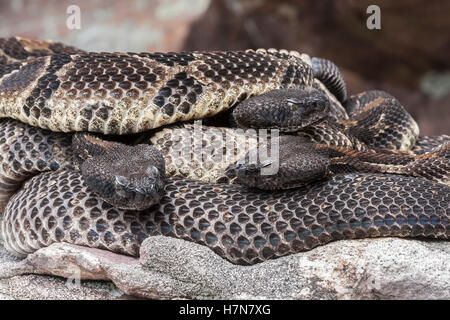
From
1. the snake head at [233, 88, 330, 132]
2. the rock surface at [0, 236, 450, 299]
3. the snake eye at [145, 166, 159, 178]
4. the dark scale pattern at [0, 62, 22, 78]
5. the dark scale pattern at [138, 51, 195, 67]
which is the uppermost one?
the dark scale pattern at [138, 51, 195, 67]

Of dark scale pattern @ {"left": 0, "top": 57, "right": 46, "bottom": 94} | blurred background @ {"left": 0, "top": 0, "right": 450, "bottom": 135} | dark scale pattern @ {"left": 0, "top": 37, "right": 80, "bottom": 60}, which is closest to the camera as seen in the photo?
→ dark scale pattern @ {"left": 0, "top": 57, "right": 46, "bottom": 94}

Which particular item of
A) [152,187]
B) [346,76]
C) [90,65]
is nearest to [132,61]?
[90,65]

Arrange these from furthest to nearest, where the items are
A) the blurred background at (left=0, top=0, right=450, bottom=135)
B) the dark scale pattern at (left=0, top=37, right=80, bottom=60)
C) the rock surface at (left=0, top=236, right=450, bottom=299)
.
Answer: the blurred background at (left=0, top=0, right=450, bottom=135)
the dark scale pattern at (left=0, top=37, right=80, bottom=60)
the rock surface at (left=0, top=236, right=450, bottom=299)

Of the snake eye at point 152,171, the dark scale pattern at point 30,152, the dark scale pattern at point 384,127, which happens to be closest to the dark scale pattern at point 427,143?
the dark scale pattern at point 384,127

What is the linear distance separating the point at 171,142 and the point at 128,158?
0.59 metres

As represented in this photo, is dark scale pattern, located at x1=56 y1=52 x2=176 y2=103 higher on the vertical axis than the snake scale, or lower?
higher

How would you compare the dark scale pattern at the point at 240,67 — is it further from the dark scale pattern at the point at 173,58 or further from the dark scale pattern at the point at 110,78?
the dark scale pattern at the point at 110,78

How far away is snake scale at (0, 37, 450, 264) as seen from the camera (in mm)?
4727

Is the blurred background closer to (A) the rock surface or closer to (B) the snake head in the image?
(B) the snake head

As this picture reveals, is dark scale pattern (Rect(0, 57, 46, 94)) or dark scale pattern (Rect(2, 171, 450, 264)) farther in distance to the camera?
dark scale pattern (Rect(0, 57, 46, 94))

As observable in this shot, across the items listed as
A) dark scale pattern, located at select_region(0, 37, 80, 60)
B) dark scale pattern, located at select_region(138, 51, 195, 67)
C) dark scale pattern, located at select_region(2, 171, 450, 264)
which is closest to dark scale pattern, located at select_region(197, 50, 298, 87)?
dark scale pattern, located at select_region(138, 51, 195, 67)
